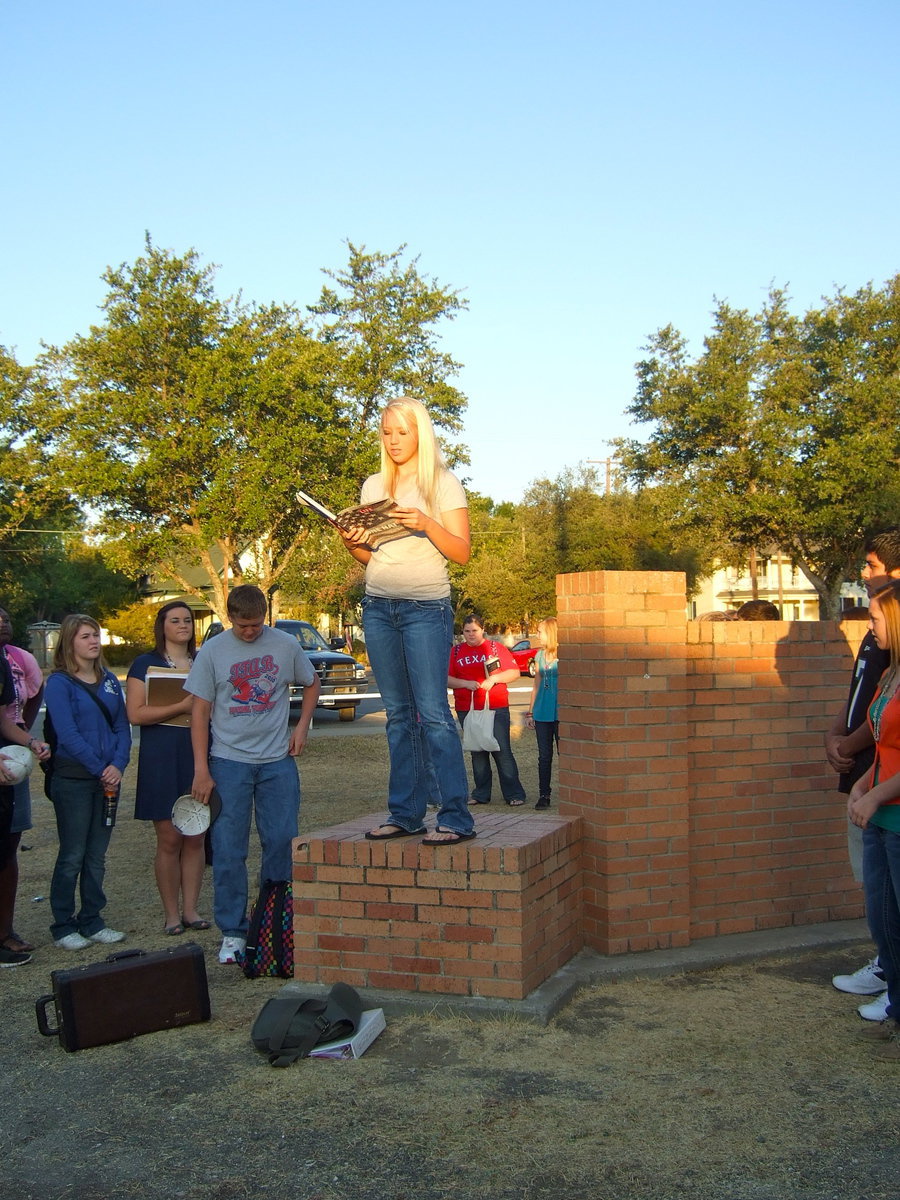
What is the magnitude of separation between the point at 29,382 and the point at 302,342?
29.6ft

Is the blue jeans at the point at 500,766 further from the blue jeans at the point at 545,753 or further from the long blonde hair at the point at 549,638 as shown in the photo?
the long blonde hair at the point at 549,638

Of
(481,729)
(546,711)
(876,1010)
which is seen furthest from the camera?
(546,711)

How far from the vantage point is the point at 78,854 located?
19.3 ft

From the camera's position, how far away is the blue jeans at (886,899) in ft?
13.8

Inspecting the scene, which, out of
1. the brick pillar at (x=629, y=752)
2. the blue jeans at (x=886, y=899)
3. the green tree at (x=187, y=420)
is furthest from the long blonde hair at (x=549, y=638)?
the green tree at (x=187, y=420)

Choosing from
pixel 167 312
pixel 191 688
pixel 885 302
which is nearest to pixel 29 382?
pixel 167 312

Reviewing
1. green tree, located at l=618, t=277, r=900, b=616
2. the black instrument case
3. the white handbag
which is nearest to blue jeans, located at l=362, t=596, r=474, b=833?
the black instrument case

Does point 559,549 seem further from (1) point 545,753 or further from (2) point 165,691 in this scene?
(2) point 165,691

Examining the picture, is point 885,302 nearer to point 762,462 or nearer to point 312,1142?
point 762,462

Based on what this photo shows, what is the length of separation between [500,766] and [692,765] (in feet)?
16.6

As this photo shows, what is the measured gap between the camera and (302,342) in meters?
29.8

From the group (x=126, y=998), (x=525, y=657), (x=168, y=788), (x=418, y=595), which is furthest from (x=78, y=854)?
(x=525, y=657)

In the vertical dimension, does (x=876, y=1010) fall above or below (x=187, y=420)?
below

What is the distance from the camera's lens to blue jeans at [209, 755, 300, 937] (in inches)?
217
